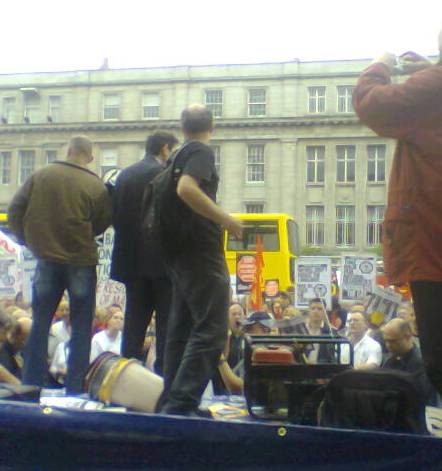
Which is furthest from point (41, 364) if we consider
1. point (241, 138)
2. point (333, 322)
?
point (241, 138)

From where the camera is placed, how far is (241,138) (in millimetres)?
52125

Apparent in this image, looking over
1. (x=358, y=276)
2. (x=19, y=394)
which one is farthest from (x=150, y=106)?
(x=19, y=394)

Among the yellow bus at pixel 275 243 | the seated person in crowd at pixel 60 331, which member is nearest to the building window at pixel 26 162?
the yellow bus at pixel 275 243

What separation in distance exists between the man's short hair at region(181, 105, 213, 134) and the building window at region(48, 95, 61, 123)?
51.3 metres

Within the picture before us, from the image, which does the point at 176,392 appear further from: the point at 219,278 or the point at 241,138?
the point at 241,138

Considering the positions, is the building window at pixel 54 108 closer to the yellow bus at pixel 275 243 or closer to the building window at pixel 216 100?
the building window at pixel 216 100

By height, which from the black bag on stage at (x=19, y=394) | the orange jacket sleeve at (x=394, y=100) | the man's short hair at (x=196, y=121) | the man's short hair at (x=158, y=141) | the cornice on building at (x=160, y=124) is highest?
the cornice on building at (x=160, y=124)

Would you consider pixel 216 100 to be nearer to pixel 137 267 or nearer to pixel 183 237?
pixel 137 267

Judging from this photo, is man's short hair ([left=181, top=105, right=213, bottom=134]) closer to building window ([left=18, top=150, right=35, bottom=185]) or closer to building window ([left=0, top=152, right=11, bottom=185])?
building window ([left=18, top=150, right=35, bottom=185])

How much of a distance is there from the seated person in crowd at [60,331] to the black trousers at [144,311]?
2282 mm

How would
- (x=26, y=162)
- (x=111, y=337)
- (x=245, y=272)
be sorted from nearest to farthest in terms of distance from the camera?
(x=111, y=337) < (x=245, y=272) < (x=26, y=162)

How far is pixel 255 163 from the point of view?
170 ft

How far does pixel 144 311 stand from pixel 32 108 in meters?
52.6

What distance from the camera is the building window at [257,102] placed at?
52.3 metres
